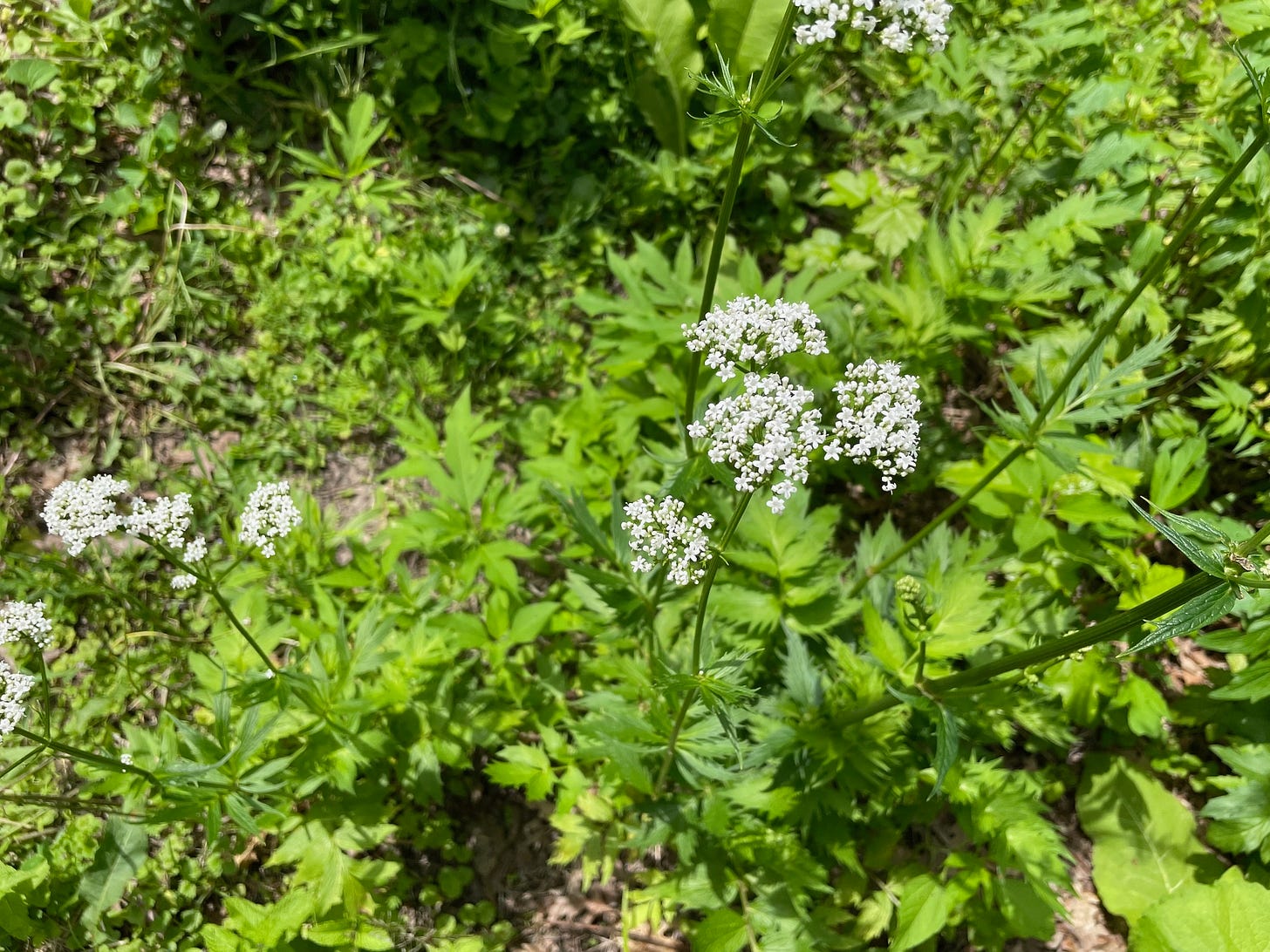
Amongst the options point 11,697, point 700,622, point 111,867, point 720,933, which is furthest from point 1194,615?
point 111,867

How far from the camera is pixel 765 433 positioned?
182cm

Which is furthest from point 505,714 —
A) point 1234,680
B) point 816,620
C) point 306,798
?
point 1234,680

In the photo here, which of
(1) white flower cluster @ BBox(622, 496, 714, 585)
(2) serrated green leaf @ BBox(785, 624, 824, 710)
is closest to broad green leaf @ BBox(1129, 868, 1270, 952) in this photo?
(2) serrated green leaf @ BBox(785, 624, 824, 710)

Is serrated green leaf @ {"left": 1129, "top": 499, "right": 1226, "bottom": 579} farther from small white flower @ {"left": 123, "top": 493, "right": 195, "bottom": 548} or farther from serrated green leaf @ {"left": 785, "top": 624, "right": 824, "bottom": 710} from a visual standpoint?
small white flower @ {"left": 123, "top": 493, "right": 195, "bottom": 548}

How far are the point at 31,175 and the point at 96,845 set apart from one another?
3568mm

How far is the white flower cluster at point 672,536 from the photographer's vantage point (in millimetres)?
1944

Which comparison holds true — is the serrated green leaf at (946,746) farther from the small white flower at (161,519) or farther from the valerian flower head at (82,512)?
the valerian flower head at (82,512)

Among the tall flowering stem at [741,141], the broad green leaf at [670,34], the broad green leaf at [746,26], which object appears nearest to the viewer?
the tall flowering stem at [741,141]

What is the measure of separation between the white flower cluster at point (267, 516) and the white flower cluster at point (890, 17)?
2096 mm

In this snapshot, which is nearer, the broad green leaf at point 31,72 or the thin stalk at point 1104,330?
the thin stalk at point 1104,330

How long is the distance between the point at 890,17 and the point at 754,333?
795 mm

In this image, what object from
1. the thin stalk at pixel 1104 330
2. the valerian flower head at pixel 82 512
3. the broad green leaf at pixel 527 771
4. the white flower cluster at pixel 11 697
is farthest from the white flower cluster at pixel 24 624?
the thin stalk at pixel 1104 330

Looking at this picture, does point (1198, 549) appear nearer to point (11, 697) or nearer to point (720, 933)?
point (720, 933)

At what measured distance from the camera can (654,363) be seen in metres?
3.71
